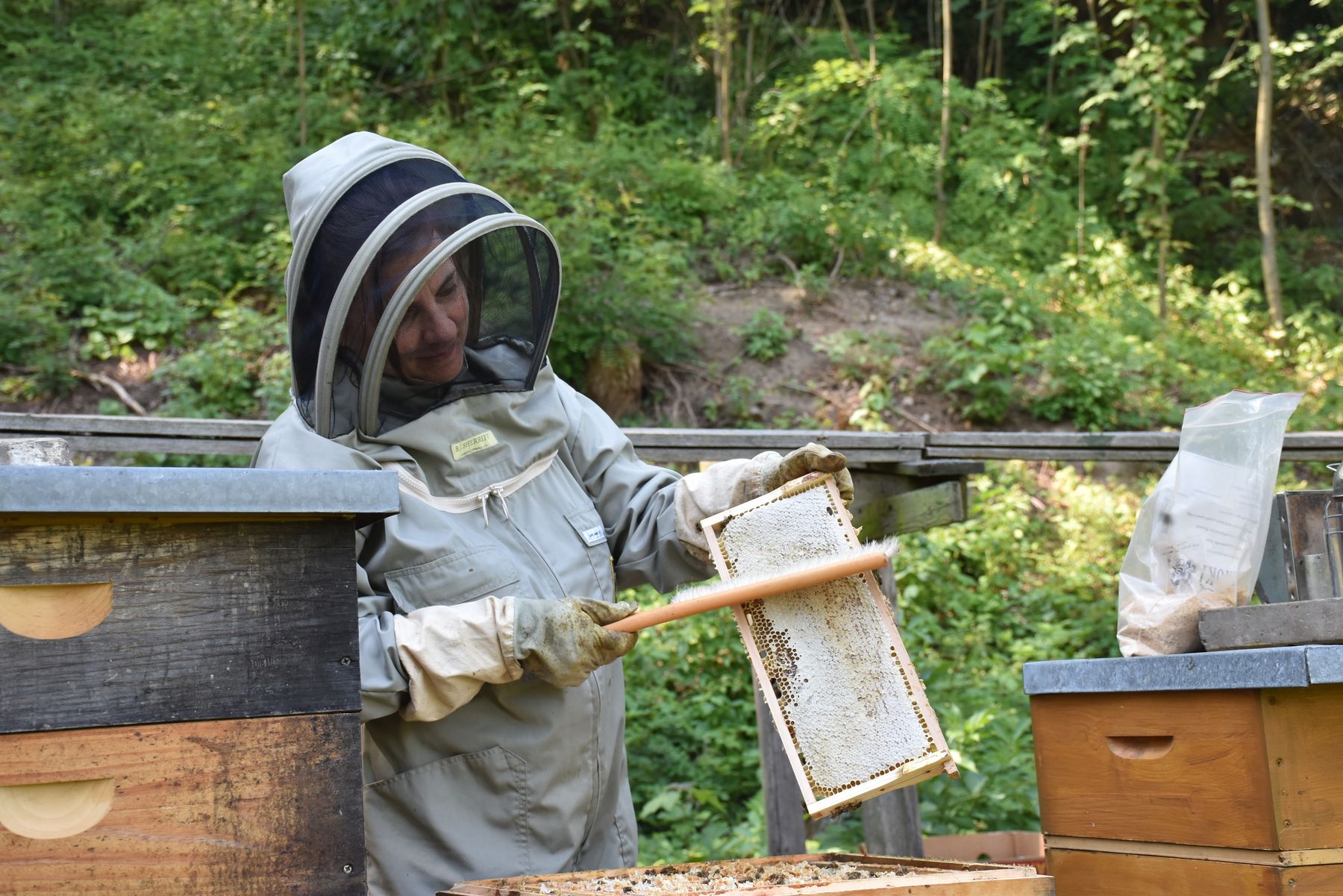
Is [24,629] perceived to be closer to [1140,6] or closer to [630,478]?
[630,478]

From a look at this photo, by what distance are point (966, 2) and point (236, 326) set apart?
7.54 m

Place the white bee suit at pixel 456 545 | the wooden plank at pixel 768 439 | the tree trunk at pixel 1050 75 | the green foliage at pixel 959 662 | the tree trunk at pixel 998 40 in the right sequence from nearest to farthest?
the white bee suit at pixel 456 545
the wooden plank at pixel 768 439
the green foliage at pixel 959 662
the tree trunk at pixel 1050 75
the tree trunk at pixel 998 40

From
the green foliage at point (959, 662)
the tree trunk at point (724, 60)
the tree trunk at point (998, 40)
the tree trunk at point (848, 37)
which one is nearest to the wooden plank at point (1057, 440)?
the green foliage at point (959, 662)

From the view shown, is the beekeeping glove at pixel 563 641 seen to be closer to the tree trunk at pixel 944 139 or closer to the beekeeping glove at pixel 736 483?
the beekeeping glove at pixel 736 483

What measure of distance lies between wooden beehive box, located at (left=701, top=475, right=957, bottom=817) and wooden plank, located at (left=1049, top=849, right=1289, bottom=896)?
34 cm

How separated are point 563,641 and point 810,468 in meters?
0.50

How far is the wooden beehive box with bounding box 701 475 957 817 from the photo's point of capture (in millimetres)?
1766

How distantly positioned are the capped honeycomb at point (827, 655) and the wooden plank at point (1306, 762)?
1.49 feet

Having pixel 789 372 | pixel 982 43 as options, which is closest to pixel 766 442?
pixel 789 372

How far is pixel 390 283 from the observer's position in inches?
74.0

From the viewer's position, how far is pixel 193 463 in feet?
20.5

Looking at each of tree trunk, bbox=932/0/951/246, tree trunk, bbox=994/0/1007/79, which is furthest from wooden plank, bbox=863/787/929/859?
tree trunk, bbox=994/0/1007/79

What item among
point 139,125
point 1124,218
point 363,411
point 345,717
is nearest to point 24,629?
point 345,717

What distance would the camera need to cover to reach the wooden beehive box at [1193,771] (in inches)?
63.4
